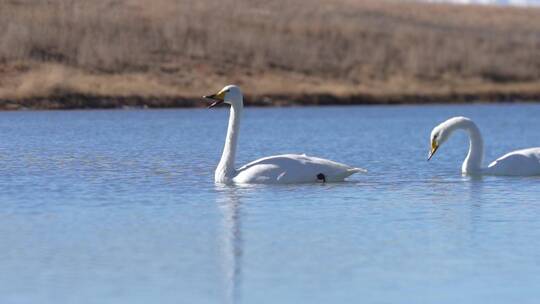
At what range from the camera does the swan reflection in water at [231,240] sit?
842 centimetres

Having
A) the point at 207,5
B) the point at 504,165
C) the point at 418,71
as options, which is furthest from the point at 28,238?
the point at 207,5

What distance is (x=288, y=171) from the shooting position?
14.5 metres

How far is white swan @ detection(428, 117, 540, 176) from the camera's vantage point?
16094mm

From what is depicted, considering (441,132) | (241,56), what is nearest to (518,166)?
(441,132)

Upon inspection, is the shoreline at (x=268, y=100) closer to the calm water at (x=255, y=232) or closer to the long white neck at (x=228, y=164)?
Answer: the calm water at (x=255, y=232)

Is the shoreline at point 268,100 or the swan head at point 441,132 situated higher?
the swan head at point 441,132

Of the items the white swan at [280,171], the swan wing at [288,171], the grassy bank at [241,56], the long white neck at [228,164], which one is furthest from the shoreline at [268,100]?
the swan wing at [288,171]

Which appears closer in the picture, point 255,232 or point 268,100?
point 255,232

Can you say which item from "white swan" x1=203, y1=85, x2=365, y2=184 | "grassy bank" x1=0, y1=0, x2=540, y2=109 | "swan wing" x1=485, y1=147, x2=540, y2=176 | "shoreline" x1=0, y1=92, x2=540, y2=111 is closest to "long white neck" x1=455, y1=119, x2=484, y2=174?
"swan wing" x1=485, y1=147, x2=540, y2=176

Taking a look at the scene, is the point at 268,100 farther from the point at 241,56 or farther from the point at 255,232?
the point at 255,232

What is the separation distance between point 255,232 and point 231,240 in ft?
1.66

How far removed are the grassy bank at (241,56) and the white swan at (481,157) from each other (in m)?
22.3

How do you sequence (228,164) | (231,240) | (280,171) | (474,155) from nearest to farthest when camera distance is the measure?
1. (231,240)
2. (280,171)
3. (228,164)
4. (474,155)

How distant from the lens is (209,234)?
427 inches
